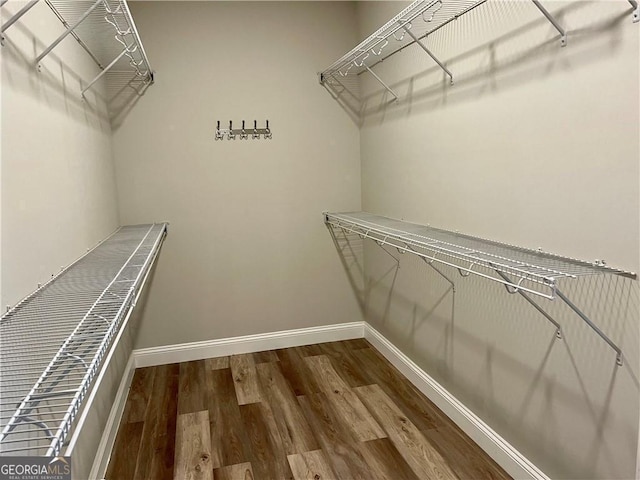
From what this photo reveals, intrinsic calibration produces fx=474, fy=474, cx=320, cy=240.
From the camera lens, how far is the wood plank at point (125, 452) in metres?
2.06

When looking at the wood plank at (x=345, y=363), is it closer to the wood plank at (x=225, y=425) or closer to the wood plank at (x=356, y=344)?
the wood plank at (x=356, y=344)

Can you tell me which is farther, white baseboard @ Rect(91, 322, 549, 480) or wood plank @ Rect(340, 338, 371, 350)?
wood plank @ Rect(340, 338, 371, 350)

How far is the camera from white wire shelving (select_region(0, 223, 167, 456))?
0.82 metres

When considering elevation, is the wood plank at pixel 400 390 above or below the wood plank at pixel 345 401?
above

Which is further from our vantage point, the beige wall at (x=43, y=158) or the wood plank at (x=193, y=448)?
the wood plank at (x=193, y=448)

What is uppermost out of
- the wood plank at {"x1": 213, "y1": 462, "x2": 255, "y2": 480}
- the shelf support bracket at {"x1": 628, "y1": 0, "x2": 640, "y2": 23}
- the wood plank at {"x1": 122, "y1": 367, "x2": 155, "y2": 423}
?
the shelf support bracket at {"x1": 628, "y1": 0, "x2": 640, "y2": 23}

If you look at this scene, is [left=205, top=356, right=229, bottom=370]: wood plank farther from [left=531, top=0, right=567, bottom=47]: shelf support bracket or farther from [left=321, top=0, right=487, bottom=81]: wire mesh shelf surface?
[left=531, top=0, right=567, bottom=47]: shelf support bracket

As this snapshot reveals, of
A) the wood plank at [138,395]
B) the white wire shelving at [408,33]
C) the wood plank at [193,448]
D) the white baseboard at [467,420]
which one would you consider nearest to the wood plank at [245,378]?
the wood plank at [193,448]

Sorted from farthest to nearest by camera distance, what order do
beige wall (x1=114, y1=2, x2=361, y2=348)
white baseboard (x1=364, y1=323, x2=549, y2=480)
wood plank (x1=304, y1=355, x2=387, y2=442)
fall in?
beige wall (x1=114, y1=2, x2=361, y2=348), wood plank (x1=304, y1=355, x2=387, y2=442), white baseboard (x1=364, y1=323, x2=549, y2=480)

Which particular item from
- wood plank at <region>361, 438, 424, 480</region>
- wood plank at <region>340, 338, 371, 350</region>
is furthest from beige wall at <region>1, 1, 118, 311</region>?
wood plank at <region>340, 338, 371, 350</region>

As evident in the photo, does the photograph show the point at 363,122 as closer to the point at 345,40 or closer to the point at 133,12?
the point at 345,40

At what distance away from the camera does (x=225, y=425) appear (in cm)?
243

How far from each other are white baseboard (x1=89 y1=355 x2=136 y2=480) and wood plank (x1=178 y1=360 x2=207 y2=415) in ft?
1.00

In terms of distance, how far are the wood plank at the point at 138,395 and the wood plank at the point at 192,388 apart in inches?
7.4
